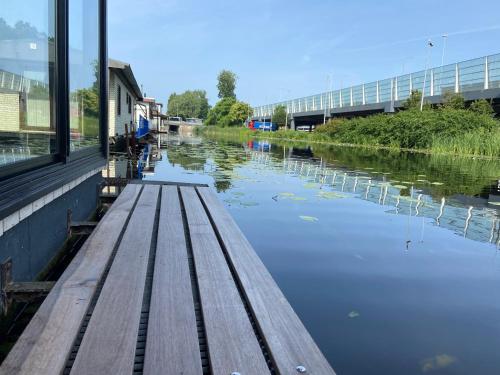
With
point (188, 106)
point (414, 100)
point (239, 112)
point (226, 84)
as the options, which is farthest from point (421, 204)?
point (188, 106)

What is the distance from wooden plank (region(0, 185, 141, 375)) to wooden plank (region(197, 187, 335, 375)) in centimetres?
68

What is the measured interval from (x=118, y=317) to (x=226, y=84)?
9152 cm

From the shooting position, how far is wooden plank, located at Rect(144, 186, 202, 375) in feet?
4.50

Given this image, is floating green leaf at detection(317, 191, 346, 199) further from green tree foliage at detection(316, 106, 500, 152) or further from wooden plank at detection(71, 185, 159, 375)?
green tree foliage at detection(316, 106, 500, 152)

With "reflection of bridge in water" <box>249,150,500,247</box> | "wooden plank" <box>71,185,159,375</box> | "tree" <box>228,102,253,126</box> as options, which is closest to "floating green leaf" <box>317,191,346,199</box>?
"reflection of bridge in water" <box>249,150,500,247</box>

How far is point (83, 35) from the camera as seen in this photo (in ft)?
14.6

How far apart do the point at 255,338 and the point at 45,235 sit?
1.98 m

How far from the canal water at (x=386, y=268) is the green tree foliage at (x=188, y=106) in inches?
3995

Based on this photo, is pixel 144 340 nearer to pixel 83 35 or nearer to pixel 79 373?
pixel 79 373

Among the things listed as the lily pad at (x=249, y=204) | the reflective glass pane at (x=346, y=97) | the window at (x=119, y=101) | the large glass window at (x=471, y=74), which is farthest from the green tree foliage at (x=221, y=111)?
the lily pad at (x=249, y=204)

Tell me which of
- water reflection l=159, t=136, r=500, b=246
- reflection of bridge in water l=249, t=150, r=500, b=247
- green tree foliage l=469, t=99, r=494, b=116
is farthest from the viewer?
green tree foliage l=469, t=99, r=494, b=116

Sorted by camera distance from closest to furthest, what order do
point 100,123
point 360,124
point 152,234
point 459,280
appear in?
point 152,234
point 459,280
point 100,123
point 360,124

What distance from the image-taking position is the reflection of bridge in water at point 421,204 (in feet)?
17.1

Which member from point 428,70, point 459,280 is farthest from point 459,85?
point 459,280
